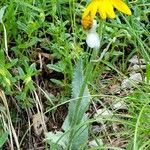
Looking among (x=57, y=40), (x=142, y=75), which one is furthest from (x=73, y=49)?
(x=142, y=75)

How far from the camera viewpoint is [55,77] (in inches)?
63.5

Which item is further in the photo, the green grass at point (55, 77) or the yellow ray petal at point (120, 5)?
the green grass at point (55, 77)

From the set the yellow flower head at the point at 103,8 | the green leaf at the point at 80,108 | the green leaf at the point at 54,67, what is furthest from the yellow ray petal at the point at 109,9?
the green leaf at the point at 54,67

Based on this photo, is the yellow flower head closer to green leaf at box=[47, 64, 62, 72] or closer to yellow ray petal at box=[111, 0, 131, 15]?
yellow ray petal at box=[111, 0, 131, 15]

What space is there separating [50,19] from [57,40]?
0.18 metres

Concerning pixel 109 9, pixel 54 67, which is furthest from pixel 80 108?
pixel 109 9

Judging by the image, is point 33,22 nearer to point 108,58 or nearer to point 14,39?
point 14,39

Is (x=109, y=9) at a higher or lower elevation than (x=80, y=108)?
higher

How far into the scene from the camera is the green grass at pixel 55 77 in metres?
1.33

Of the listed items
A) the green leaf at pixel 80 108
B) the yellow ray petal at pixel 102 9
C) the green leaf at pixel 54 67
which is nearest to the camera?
the yellow ray petal at pixel 102 9

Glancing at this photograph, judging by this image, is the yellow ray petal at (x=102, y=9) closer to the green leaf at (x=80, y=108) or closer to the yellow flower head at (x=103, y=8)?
the yellow flower head at (x=103, y=8)

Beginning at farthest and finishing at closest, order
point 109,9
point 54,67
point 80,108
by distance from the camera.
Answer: point 54,67 → point 80,108 → point 109,9

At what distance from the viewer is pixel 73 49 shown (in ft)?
5.03

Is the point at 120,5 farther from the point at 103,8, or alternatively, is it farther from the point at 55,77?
the point at 55,77
